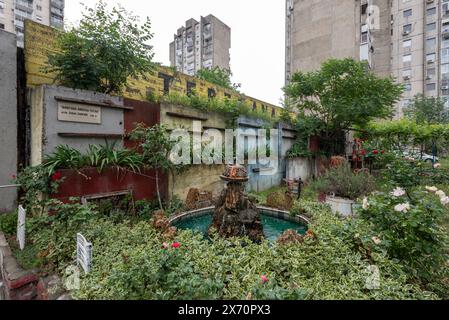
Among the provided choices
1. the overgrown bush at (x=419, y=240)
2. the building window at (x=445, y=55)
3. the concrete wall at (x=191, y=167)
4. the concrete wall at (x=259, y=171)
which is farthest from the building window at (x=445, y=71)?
the overgrown bush at (x=419, y=240)

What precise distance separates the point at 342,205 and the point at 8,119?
7.43 meters

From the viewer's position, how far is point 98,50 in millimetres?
4578

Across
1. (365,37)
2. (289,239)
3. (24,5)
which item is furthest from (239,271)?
(24,5)

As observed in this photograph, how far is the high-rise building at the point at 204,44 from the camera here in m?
41.2

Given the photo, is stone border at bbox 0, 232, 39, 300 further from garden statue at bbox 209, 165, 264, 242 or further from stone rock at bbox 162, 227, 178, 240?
garden statue at bbox 209, 165, 264, 242

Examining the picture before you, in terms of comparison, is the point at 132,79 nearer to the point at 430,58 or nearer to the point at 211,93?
the point at 211,93

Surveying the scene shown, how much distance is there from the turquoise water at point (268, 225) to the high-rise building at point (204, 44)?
40.9 metres

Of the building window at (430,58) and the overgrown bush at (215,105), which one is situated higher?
the building window at (430,58)

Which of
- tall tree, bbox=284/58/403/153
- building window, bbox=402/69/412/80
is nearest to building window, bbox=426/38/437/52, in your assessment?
building window, bbox=402/69/412/80

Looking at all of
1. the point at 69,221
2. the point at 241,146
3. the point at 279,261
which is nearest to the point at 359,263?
the point at 279,261

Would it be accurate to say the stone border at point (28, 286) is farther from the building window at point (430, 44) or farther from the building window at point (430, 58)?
the building window at point (430, 44)

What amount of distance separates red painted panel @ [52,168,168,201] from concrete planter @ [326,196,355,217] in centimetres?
416

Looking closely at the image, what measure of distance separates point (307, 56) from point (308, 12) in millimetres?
3879
